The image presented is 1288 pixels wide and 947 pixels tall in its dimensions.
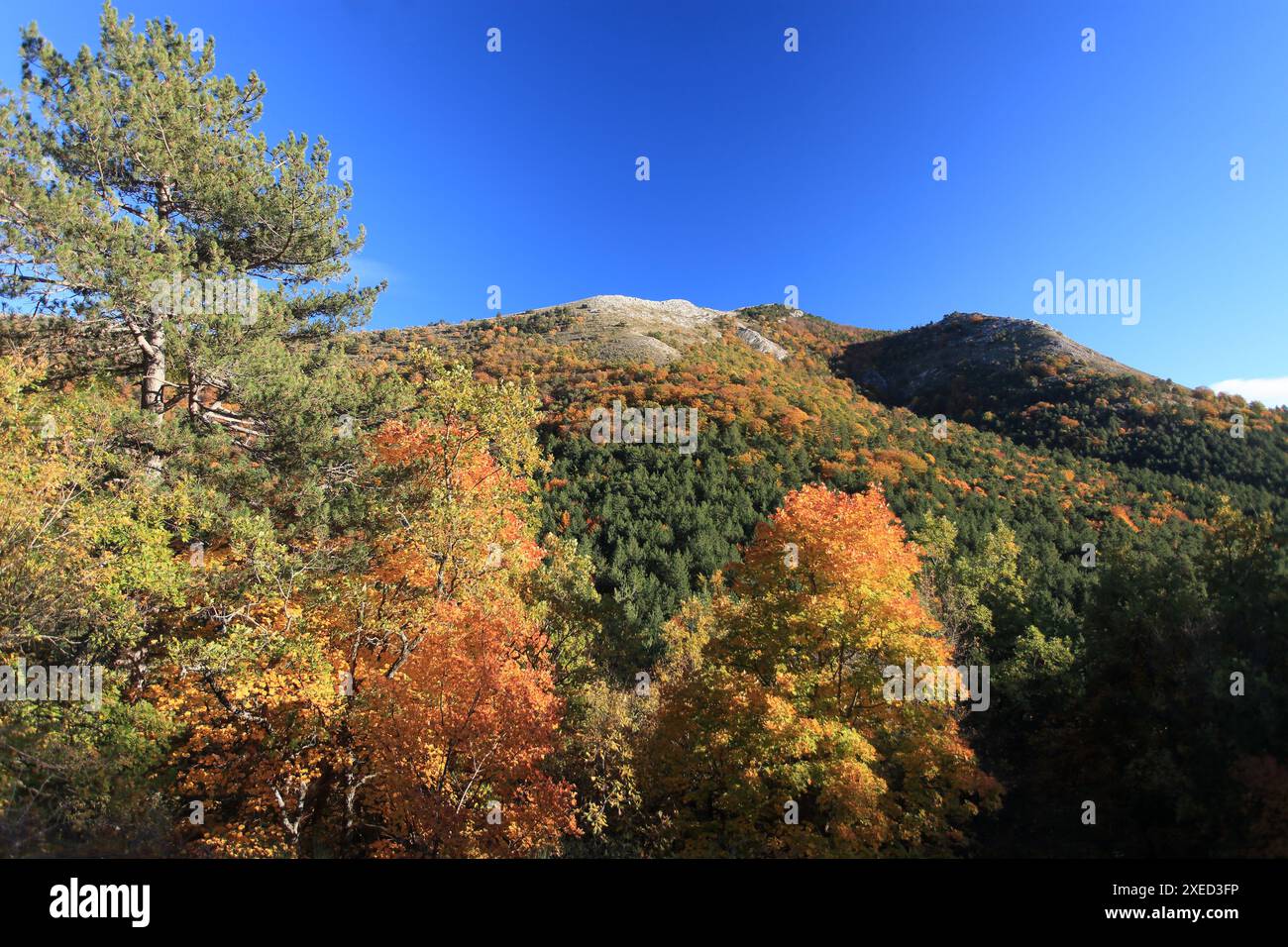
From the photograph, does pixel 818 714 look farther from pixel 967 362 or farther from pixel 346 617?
pixel 967 362

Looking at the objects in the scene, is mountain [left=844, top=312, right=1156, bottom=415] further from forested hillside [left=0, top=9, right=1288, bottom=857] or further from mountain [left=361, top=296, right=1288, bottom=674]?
forested hillside [left=0, top=9, right=1288, bottom=857]

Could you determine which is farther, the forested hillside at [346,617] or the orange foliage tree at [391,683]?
the orange foliage tree at [391,683]

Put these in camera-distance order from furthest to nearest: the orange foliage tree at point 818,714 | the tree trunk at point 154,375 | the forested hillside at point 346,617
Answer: the orange foliage tree at point 818,714 < the tree trunk at point 154,375 < the forested hillside at point 346,617

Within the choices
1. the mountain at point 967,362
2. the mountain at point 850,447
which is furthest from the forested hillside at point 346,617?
the mountain at point 967,362

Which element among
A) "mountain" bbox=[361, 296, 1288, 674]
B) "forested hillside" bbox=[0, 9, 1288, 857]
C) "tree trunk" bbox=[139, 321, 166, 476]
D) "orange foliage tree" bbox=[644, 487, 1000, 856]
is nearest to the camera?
"forested hillside" bbox=[0, 9, 1288, 857]

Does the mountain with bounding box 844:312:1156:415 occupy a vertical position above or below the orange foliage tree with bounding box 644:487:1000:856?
above

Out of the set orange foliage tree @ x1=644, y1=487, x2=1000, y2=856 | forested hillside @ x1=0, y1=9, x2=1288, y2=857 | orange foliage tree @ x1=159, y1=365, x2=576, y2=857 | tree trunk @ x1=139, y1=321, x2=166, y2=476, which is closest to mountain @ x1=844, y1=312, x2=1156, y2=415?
forested hillside @ x1=0, y1=9, x2=1288, y2=857

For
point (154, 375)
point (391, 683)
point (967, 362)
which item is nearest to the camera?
point (391, 683)

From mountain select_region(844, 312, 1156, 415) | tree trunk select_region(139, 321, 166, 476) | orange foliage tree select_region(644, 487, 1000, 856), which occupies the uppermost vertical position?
mountain select_region(844, 312, 1156, 415)

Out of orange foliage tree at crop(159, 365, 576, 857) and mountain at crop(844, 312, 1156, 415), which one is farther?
mountain at crop(844, 312, 1156, 415)

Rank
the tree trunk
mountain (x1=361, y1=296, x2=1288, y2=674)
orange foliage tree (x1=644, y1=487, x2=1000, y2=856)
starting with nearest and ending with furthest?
the tree trunk < orange foliage tree (x1=644, y1=487, x2=1000, y2=856) < mountain (x1=361, y1=296, x2=1288, y2=674)

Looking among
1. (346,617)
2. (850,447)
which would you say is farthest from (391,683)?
(850,447)

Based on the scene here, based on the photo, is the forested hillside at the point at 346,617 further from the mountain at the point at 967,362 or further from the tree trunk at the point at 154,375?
the mountain at the point at 967,362

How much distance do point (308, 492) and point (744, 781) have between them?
45.0ft
